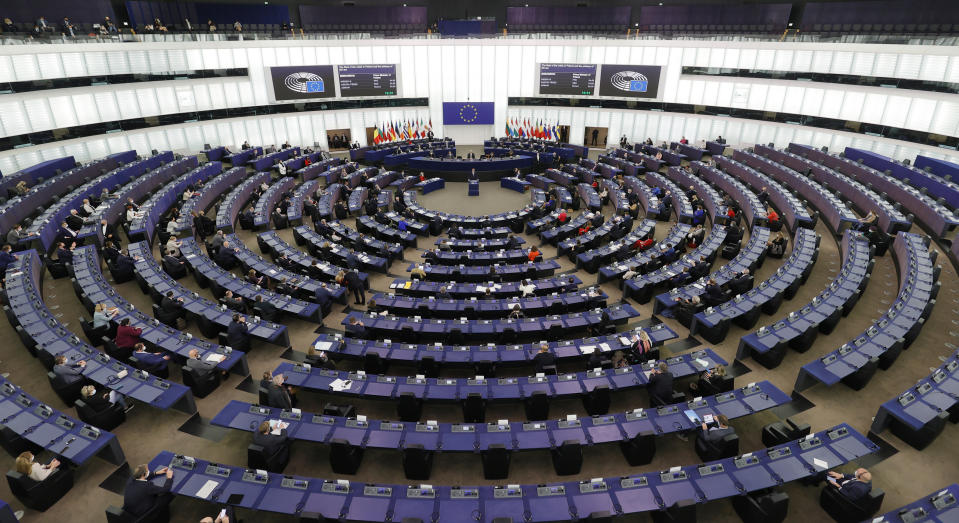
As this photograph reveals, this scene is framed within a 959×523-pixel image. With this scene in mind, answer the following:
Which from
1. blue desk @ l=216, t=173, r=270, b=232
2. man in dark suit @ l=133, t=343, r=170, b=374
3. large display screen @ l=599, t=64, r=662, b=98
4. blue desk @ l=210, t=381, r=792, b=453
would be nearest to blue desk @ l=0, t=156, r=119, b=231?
blue desk @ l=216, t=173, r=270, b=232

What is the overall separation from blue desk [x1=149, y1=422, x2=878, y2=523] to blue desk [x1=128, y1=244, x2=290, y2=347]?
5543 mm


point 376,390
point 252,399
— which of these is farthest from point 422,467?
point 252,399

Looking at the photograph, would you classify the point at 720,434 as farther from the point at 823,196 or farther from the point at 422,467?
the point at 823,196

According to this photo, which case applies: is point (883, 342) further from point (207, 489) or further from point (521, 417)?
point (207, 489)

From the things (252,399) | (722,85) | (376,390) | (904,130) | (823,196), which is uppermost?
(722,85)

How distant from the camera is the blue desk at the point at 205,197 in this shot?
23.4 meters

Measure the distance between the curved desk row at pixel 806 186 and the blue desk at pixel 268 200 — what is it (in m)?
28.6

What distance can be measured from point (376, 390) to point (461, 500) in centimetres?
415

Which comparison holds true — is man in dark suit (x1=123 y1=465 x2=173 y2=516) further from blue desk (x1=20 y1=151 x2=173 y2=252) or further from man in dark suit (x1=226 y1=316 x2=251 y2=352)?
blue desk (x1=20 y1=151 x2=173 y2=252)

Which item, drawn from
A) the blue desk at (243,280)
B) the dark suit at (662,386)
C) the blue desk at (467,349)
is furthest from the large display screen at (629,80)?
the dark suit at (662,386)

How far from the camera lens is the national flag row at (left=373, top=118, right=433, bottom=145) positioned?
4475cm

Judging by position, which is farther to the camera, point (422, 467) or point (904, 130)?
point (904, 130)

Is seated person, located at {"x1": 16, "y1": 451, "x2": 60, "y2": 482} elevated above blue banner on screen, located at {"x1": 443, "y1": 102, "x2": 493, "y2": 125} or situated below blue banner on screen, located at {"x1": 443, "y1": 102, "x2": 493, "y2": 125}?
below

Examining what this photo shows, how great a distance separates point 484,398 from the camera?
1241 cm
